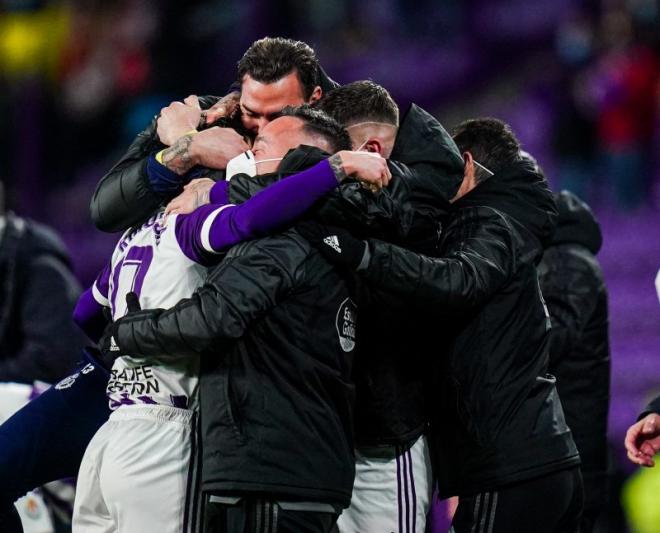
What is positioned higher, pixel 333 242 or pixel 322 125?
pixel 322 125

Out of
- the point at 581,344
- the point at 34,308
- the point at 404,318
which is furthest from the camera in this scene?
the point at 34,308

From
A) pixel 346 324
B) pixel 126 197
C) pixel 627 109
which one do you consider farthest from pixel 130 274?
pixel 627 109

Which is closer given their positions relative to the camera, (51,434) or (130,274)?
(130,274)

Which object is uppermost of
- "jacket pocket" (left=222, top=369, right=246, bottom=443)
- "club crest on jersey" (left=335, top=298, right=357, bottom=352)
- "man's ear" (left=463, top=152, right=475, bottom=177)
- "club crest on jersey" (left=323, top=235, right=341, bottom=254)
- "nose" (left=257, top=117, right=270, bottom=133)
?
"nose" (left=257, top=117, right=270, bottom=133)

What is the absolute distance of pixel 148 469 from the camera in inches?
154

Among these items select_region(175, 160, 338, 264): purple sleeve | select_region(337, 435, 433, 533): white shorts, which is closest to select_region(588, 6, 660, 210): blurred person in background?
select_region(337, 435, 433, 533): white shorts

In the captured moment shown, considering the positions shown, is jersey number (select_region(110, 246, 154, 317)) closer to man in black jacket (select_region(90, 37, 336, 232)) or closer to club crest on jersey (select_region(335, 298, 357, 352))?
man in black jacket (select_region(90, 37, 336, 232))

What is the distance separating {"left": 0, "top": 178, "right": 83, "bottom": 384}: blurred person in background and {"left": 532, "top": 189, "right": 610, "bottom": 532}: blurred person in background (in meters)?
2.31

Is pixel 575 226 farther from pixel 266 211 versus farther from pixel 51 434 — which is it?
pixel 51 434

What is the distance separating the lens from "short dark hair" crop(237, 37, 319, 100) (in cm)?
462

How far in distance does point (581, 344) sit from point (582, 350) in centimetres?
3

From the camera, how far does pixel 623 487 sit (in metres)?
7.95

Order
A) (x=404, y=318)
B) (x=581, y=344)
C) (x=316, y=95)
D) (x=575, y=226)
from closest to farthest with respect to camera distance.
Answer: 1. (x=404, y=318)
2. (x=316, y=95)
3. (x=581, y=344)
4. (x=575, y=226)

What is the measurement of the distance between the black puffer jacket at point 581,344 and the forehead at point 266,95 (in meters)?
1.45
